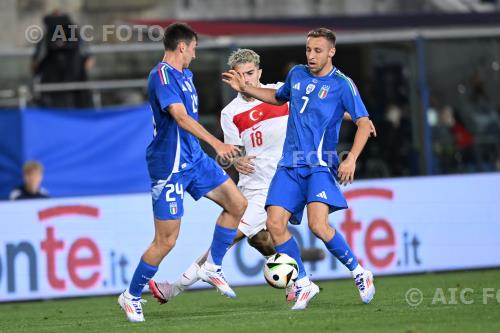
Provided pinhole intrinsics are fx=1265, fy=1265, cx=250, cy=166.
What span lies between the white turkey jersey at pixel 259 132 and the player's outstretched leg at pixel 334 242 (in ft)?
6.16

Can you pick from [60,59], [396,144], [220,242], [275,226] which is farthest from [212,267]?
[396,144]

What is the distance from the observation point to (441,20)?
23.9 m

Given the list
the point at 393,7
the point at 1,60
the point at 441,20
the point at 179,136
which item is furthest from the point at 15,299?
the point at 393,7

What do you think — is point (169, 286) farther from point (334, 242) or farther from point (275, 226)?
point (334, 242)

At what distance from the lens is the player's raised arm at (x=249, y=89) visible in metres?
11.2

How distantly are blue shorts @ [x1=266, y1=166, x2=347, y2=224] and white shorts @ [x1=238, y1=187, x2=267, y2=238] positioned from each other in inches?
64.5

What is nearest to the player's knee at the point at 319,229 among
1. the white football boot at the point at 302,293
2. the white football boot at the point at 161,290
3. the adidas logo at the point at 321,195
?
the adidas logo at the point at 321,195

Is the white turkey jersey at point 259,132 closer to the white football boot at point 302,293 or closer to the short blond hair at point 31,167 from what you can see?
the white football boot at point 302,293

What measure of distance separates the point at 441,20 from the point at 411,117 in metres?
3.34

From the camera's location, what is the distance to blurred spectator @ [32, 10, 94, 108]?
18.6 meters

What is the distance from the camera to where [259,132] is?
12969 mm

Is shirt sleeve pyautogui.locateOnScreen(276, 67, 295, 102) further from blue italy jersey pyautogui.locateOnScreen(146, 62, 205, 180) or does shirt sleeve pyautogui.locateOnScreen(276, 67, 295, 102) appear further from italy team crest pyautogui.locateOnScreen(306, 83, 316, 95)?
blue italy jersey pyautogui.locateOnScreen(146, 62, 205, 180)

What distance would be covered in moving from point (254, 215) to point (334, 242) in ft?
6.12

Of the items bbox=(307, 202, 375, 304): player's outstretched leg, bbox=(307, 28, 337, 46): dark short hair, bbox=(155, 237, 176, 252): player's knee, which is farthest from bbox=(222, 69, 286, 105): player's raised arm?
bbox=(155, 237, 176, 252): player's knee
